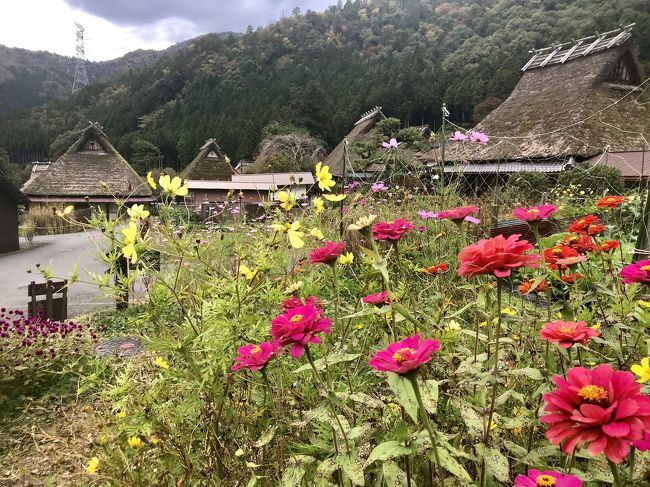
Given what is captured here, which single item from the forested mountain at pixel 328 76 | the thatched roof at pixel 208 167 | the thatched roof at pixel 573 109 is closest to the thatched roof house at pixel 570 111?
the thatched roof at pixel 573 109

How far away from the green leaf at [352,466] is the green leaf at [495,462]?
215mm

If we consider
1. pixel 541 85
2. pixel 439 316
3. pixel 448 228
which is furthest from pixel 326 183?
pixel 541 85

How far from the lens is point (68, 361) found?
133 inches

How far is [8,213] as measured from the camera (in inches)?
483

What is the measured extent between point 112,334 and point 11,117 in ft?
196

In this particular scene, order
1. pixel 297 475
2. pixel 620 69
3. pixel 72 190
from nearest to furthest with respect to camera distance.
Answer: pixel 297 475, pixel 620 69, pixel 72 190

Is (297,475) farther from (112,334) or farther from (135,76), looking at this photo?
(135,76)

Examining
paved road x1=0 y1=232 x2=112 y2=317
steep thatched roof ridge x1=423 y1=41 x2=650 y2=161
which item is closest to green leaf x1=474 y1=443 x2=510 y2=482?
paved road x1=0 y1=232 x2=112 y2=317

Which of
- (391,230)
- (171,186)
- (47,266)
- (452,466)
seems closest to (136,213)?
(171,186)

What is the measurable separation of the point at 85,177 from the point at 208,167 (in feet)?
21.6

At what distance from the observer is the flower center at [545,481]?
0.51m

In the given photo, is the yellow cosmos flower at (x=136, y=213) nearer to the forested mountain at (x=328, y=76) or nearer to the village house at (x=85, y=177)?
the village house at (x=85, y=177)

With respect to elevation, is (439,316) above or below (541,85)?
below

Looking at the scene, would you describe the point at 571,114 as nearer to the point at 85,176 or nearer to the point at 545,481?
the point at 545,481
